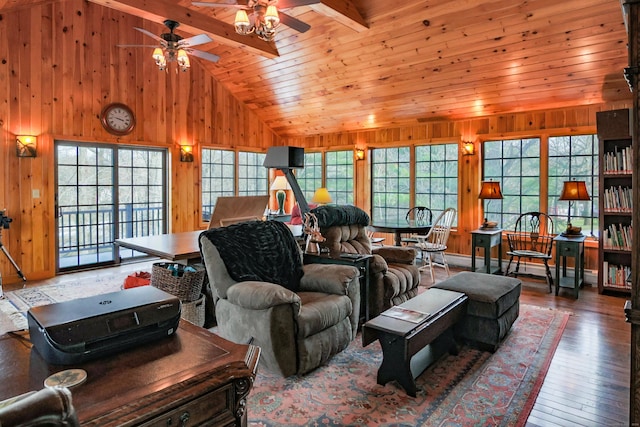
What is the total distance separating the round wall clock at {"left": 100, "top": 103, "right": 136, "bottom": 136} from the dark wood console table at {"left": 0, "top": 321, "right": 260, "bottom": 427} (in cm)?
570

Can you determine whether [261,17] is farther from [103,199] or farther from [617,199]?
[103,199]

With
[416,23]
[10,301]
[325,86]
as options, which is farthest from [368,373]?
[325,86]

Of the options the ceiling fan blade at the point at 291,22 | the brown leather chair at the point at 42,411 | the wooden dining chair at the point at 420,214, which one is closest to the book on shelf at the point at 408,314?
the brown leather chair at the point at 42,411

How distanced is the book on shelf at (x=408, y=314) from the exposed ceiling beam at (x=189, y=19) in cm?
385

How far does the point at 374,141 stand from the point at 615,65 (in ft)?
12.2

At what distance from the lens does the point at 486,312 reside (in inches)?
120

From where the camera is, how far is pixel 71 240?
6.07 metres

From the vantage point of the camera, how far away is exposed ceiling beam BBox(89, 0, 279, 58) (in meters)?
4.10

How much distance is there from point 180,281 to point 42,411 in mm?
2705

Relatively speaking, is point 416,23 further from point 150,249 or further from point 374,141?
point 150,249

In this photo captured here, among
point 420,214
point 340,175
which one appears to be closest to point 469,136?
point 420,214

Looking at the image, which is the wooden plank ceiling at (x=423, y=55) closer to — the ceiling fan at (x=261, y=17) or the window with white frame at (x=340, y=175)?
the window with white frame at (x=340, y=175)

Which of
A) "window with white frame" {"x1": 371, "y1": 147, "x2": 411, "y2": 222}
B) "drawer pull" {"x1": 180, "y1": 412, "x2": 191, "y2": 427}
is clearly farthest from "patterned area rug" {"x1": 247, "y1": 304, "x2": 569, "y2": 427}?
"window with white frame" {"x1": 371, "y1": 147, "x2": 411, "y2": 222}

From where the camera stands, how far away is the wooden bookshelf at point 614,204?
4.51 metres
